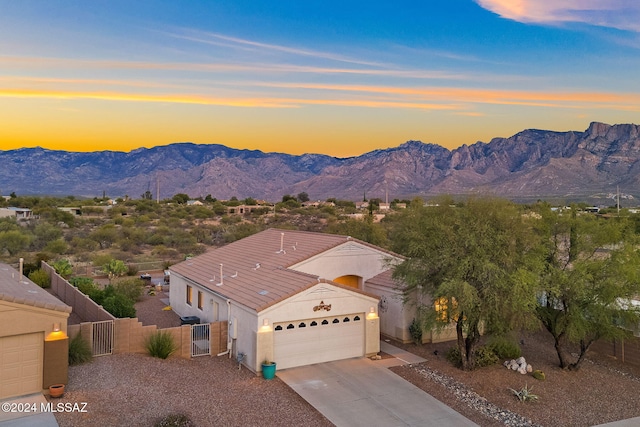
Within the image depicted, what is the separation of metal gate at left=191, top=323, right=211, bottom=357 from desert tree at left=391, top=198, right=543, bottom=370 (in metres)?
7.32

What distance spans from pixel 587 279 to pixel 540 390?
12.7 feet

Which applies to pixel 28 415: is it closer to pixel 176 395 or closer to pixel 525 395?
pixel 176 395

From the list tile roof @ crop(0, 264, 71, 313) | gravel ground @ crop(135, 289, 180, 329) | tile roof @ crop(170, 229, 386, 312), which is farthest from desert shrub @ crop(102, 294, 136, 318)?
tile roof @ crop(0, 264, 71, 313)

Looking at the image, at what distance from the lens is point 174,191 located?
177375 mm

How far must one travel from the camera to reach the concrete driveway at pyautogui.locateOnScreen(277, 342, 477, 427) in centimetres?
1439

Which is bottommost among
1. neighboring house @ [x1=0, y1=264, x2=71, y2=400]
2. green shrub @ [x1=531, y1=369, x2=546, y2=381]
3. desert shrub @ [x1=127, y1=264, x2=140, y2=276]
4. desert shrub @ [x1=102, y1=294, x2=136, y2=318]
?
desert shrub @ [x1=127, y1=264, x2=140, y2=276]

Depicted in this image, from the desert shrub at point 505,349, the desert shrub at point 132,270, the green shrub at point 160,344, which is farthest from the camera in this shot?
the desert shrub at point 132,270

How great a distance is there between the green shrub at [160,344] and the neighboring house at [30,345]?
3.53 meters

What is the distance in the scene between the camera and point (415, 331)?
21.3 m

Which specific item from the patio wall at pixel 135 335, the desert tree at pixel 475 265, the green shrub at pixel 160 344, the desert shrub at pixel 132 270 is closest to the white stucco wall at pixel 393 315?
the desert tree at pixel 475 265

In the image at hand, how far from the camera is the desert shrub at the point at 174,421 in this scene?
12500mm

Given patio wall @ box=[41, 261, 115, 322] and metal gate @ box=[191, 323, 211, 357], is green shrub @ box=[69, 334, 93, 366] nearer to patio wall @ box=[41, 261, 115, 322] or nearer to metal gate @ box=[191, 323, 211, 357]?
patio wall @ box=[41, 261, 115, 322]

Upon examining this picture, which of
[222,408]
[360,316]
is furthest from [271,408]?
[360,316]

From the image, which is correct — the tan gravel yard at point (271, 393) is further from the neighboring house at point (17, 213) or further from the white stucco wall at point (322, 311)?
the neighboring house at point (17, 213)
